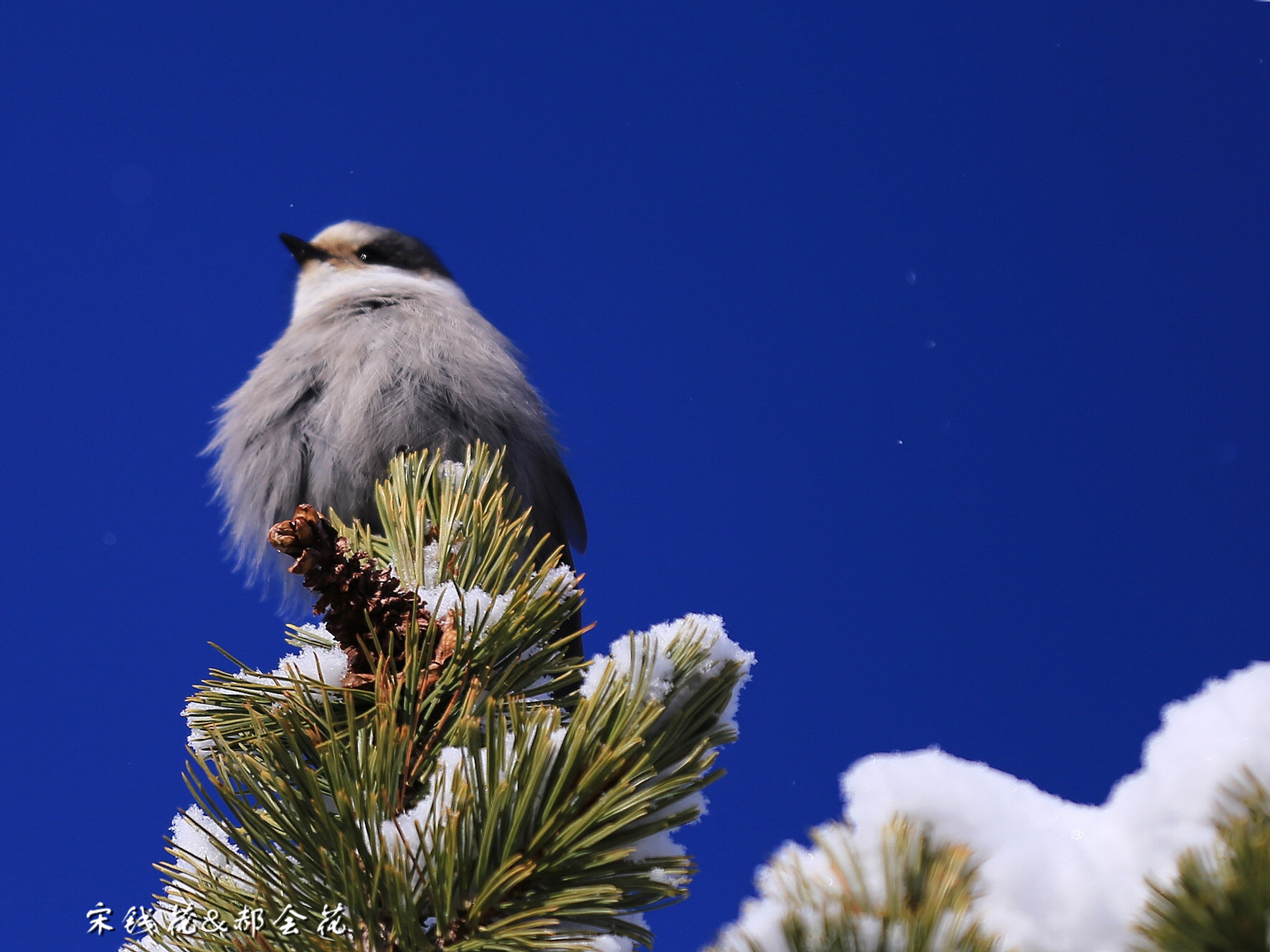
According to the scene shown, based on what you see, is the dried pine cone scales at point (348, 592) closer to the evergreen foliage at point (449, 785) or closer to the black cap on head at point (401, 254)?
the evergreen foliage at point (449, 785)

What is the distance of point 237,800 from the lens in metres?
0.63

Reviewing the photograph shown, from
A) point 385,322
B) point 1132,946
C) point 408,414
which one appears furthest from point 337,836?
point 385,322

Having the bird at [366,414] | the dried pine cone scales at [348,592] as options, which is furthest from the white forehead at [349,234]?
the dried pine cone scales at [348,592]

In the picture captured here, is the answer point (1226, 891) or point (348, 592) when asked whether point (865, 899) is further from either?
point (348, 592)

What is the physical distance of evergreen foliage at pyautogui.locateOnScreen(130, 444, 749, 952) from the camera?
1.99 feet

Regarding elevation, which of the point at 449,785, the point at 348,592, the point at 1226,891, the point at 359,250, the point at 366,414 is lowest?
the point at 1226,891

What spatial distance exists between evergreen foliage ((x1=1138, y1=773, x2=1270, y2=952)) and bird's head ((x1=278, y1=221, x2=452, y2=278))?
3663 millimetres

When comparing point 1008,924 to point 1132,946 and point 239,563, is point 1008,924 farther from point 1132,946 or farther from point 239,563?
point 239,563

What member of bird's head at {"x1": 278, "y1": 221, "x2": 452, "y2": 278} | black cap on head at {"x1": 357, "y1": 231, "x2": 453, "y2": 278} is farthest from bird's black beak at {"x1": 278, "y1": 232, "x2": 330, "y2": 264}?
black cap on head at {"x1": 357, "y1": 231, "x2": 453, "y2": 278}

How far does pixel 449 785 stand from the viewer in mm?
648

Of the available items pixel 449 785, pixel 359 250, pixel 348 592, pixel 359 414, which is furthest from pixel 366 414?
pixel 449 785

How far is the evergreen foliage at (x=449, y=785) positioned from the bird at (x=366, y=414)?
1720 mm

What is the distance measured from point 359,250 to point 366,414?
1529 mm

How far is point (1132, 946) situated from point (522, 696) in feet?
1.48
